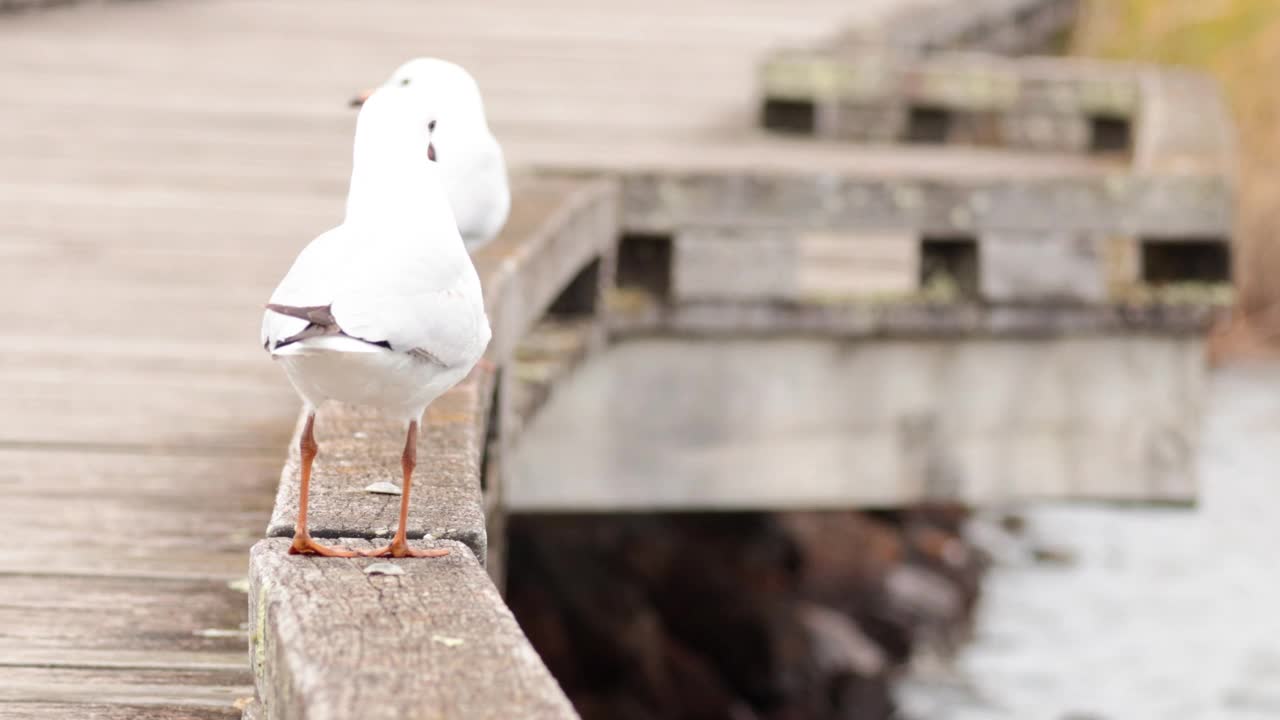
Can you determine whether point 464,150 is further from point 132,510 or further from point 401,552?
point 401,552

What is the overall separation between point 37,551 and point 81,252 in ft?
7.78

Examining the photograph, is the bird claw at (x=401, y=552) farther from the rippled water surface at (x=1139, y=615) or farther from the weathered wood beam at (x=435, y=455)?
the rippled water surface at (x=1139, y=615)

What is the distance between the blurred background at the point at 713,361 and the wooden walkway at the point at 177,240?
0.05 feet

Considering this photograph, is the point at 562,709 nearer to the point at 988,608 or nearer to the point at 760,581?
the point at 760,581

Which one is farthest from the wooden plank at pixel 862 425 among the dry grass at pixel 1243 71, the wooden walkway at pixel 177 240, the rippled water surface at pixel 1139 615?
the dry grass at pixel 1243 71

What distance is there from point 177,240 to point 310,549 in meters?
3.44

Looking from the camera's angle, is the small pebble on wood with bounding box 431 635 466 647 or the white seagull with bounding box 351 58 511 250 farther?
the white seagull with bounding box 351 58 511 250

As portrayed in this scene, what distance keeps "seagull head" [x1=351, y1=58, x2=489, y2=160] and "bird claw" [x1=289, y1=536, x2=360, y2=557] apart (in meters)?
1.62

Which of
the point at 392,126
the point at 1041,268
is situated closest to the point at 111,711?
the point at 392,126

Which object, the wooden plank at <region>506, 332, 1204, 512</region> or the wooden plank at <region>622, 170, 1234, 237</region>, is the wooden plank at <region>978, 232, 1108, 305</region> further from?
the wooden plank at <region>506, 332, 1204, 512</region>

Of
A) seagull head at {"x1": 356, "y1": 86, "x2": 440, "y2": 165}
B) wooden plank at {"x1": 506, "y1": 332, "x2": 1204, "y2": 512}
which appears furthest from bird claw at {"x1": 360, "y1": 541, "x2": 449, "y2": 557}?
wooden plank at {"x1": 506, "y1": 332, "x2": 1204, "y2": 512}

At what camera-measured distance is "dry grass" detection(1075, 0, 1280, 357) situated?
664 inches

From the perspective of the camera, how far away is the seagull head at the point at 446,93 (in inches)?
176

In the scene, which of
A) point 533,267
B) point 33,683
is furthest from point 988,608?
point 33,683
